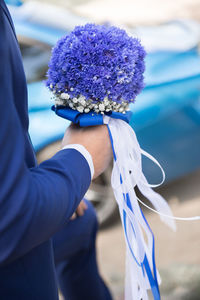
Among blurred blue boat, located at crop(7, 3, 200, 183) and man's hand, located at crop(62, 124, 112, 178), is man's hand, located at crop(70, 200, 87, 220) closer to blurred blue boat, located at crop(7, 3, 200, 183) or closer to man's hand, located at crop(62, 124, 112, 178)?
man's hand, located at crop(62, 124, 112, 178)

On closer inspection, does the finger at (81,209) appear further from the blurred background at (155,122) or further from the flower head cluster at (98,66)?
the blurred background at (155,122)

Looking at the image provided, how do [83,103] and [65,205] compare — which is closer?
[65,205]

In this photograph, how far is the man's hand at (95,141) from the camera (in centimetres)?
128

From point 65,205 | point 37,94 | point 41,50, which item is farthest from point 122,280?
point 65,205

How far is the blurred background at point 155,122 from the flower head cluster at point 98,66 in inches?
74.7

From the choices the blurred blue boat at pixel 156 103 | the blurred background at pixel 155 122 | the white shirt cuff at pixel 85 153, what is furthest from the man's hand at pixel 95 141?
the blurred blue boat at pixel 156 103

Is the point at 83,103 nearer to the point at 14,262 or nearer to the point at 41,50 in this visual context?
the point at 14,262

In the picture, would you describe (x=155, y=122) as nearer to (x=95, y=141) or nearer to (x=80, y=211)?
(x=80, y=211)

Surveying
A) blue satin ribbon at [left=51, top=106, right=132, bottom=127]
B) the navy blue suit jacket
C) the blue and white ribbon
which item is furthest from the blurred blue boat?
the navy blue suit jacket

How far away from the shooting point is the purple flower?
4.23ft

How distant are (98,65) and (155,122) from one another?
2132mm

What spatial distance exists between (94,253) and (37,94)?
171cm

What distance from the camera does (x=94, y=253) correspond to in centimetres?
198

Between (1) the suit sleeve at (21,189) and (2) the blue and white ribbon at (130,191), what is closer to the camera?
(1) the suit sleeve at (21,189)
